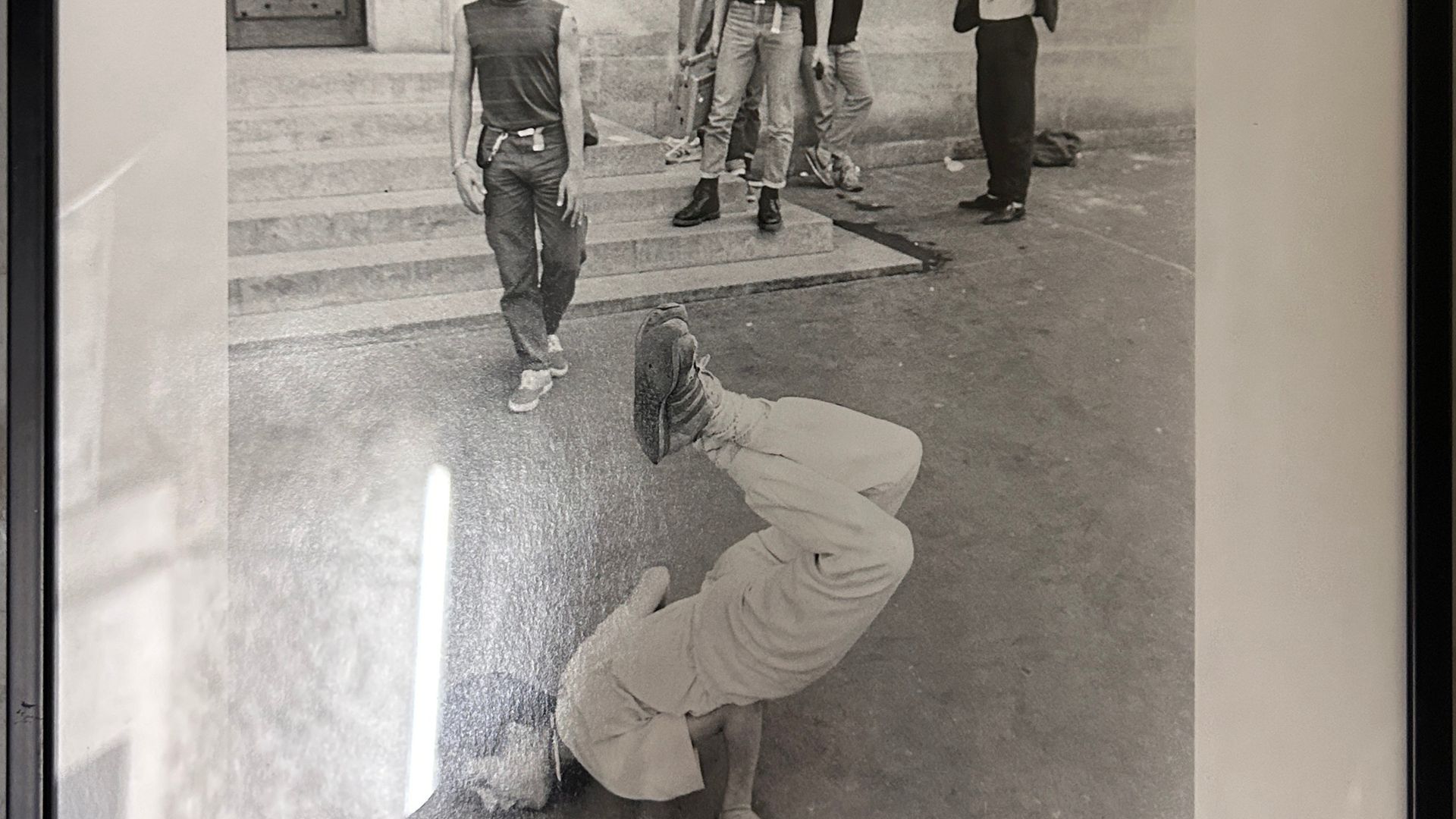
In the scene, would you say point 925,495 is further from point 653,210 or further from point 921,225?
point 653,210

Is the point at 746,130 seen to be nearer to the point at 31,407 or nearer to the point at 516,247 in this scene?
the point at 516,247

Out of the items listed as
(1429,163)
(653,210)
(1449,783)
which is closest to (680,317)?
(653,210)

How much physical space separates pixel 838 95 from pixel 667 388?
47 centimetres

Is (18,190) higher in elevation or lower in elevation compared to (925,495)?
higher

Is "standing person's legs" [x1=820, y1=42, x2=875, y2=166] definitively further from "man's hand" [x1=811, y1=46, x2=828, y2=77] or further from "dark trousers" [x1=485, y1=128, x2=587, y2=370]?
"dark trousers" [x1=485, y1=128, x2=587, y2=370]

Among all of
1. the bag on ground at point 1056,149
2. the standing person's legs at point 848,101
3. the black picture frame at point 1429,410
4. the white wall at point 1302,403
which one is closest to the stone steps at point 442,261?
the standing person's legs at point 848,101

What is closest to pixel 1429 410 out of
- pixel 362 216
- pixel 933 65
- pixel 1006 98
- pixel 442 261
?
pixel 1006 98

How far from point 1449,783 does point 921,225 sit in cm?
108

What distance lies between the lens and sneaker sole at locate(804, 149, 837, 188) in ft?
5.17

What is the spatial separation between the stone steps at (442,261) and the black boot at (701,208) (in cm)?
1

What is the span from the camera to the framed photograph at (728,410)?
1379 mm

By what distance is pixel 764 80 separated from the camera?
5.14 ft

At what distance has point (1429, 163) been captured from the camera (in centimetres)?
164

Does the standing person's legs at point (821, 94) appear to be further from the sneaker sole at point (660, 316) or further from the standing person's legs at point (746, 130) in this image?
the sneaker sole at point (660, 316)
